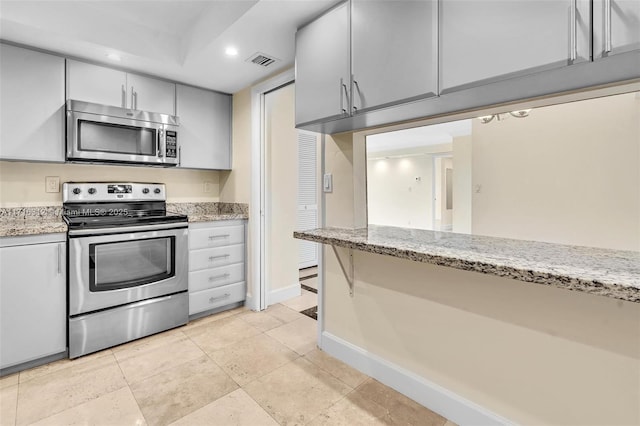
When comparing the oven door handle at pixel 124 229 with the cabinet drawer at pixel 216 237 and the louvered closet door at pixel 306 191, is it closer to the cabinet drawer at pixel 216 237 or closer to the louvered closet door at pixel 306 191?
the cabinet drawer at pixel 216 237

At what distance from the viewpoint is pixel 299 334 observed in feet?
8.29

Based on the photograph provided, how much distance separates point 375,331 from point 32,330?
2.19 metres

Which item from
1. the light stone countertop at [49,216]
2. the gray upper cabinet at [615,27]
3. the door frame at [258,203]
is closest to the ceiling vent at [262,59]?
the door frame at [258,203]

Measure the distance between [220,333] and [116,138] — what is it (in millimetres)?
1798

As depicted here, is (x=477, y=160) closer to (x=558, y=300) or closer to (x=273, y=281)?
(x=558, y=300)

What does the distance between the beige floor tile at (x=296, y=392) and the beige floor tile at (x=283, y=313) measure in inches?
→ 31.1

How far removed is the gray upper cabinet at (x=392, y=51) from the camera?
1.31 meters

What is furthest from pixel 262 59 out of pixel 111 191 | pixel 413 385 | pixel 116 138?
pixel 413 385

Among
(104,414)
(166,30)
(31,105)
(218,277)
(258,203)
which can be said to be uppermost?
→ (166,30)

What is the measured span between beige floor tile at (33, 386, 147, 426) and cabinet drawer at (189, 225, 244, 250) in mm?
1263

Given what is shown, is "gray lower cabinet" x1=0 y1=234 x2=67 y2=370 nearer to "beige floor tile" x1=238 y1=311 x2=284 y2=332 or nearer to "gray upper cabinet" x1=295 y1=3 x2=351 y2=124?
"beige floor tile" x1=238 y1=311 x2=284 y2=332

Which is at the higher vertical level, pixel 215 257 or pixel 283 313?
pixel 215 257

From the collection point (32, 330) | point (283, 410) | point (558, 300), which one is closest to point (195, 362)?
point (283, 410)

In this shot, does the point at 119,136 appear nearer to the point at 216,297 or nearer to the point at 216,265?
the point at 216,265
